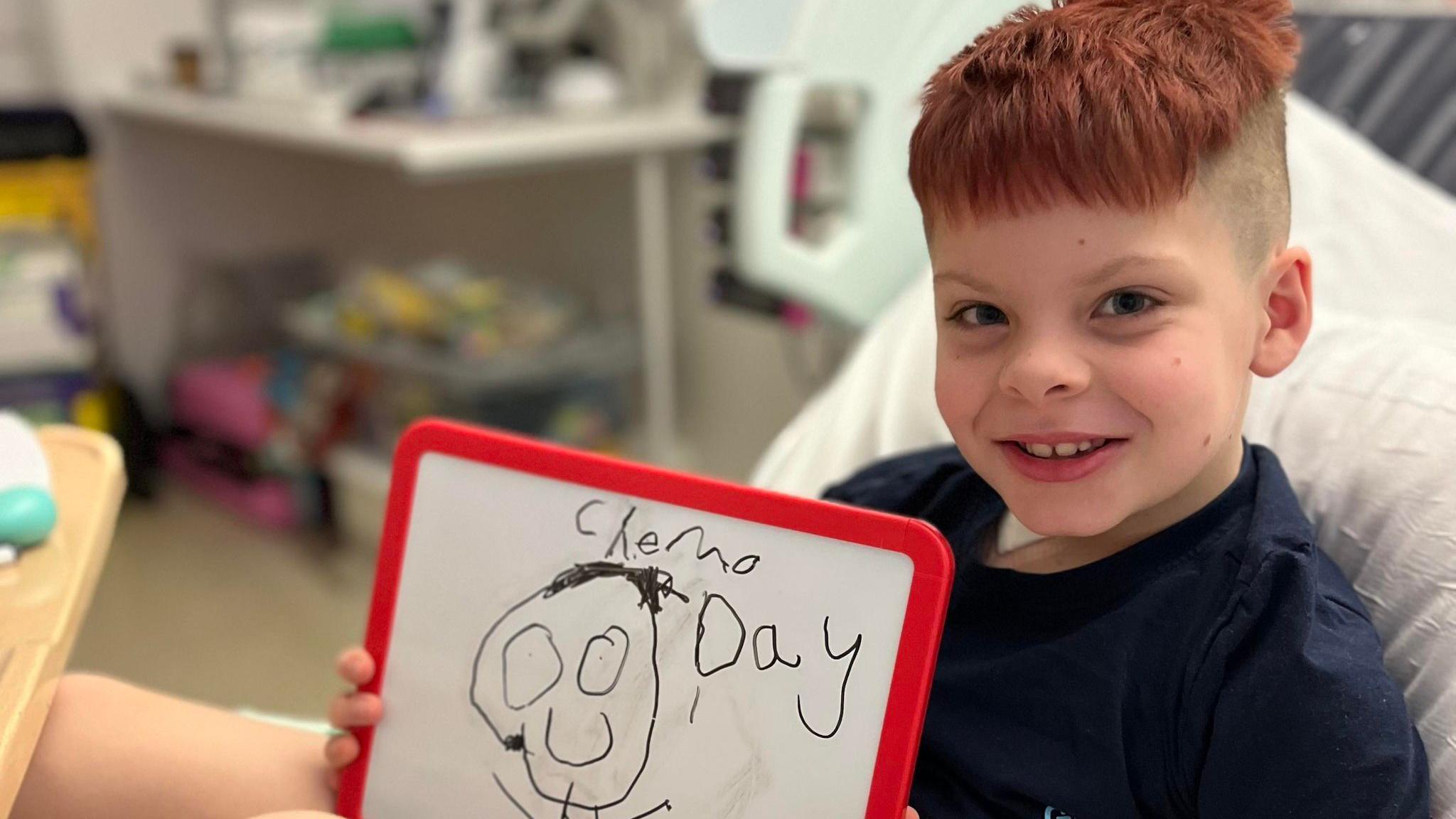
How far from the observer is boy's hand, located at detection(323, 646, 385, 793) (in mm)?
762

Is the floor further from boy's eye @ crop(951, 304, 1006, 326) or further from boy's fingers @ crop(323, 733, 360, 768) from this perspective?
boy's eye @ crop(951, 304, 1006, 326)

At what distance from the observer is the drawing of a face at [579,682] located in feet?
2.30

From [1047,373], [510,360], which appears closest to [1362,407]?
[1047,373]

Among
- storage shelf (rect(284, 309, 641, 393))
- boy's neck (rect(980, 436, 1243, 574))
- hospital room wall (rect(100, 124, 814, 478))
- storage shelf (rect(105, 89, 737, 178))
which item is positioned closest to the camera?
boy's neck (rect(980, 436, 1243, 574))

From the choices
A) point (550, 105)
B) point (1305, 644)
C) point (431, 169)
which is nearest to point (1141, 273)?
point (1305, 644)

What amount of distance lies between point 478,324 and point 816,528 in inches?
58.2

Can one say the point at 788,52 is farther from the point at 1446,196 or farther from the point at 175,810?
the point at 175,810

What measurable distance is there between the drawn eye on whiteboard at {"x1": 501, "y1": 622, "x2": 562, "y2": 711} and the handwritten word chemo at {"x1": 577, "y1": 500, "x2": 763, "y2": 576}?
0.06 m

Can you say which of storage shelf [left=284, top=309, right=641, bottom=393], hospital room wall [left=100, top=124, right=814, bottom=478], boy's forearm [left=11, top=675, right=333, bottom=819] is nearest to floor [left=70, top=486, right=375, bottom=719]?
storage shelf [left=284, top=309, right=641, bottom=393]

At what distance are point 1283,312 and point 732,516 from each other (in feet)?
1.02

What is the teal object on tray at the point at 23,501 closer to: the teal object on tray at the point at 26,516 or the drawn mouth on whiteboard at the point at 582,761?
the teal object on tray at the point at 26,516

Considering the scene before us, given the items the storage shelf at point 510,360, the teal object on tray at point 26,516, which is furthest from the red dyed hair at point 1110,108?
the storage shelf at point 510,360

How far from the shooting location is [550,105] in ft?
6.64

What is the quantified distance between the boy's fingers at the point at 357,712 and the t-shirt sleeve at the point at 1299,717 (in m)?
0.45
